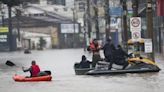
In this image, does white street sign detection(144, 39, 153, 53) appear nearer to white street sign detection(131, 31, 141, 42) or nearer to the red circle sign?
white street sign detection(131, 31, 141, 42)

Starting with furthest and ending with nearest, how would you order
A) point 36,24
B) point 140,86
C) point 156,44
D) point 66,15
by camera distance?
1. point 66,15
2. point 36,24
3. point 156,44
4. point 140,86

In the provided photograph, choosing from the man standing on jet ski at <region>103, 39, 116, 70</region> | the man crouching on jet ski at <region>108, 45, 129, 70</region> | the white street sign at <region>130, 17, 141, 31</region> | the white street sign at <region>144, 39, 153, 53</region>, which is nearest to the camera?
the man crouching on jet ski at <region>108, 45, 129, 70</region>

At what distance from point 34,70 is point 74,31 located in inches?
4144

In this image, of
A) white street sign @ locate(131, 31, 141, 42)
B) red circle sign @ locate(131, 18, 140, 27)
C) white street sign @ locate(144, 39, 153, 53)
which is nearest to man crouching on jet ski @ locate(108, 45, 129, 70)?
white street sign @ locate(144, 39, 153, 53)

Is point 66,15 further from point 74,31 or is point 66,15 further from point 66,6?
point 74,31

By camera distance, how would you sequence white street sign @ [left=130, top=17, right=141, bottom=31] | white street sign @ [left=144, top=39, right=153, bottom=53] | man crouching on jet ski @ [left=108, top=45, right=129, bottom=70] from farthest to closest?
white street sign @ [left=130, top=17, right=141, bottom=31], white street sign @ [left=144, top=39, right=153, bottom=53], man crouching on jet ski @ [left=108, top=45, right=129, bottom=70]

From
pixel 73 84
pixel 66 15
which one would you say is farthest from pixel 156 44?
pixel 66 15

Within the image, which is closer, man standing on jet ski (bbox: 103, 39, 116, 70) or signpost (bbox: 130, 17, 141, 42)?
man standing on jet ski (bbox: 103, 39, 116, 70)

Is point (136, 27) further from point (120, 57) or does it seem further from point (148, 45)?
point (120, 57)

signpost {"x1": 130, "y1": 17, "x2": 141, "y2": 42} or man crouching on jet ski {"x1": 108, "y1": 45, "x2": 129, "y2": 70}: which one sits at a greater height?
signpost {"x1": 130, "y1": 17, "x2": 141, "y2": 42}

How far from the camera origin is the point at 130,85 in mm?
22594

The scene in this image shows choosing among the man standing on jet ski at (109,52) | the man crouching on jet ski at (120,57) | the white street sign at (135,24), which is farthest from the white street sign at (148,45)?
the man crouching on jet ski at (120,57)

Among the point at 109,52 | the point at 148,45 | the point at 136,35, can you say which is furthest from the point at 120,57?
the point at 136,35

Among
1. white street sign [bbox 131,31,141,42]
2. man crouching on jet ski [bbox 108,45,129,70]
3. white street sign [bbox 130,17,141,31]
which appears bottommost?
man crouching on jet ski [bbox 108,45,129,70]
